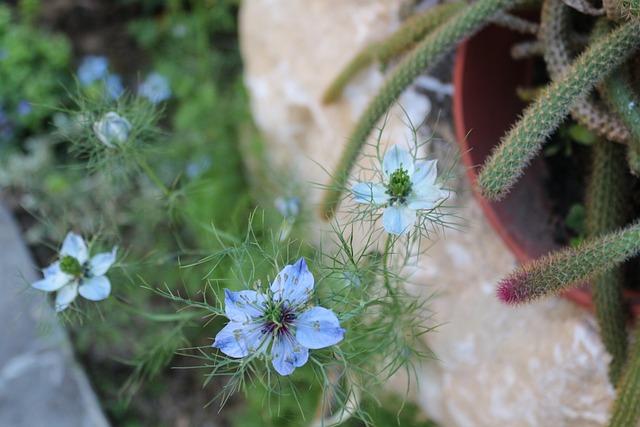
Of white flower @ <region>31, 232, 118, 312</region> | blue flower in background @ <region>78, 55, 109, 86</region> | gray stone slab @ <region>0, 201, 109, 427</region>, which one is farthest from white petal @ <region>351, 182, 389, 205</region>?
blue flower in background @ <region>78, 55, 109, 86</region>

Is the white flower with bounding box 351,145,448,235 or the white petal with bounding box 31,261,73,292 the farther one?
the white petal with bounding box 31,261,73,292

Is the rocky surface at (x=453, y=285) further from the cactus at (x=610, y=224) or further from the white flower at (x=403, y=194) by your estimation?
the white flower at (x=403, y=194)

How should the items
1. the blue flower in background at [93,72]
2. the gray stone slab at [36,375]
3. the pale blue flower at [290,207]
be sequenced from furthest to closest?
the blue flower in background at [93,72] < the gray stone slab at [36,375] < the pale blue flower at [290,207]

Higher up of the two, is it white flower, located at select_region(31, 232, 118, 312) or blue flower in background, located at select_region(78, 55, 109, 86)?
blue flower in background, located at select_region(78, 55, 109, 86)

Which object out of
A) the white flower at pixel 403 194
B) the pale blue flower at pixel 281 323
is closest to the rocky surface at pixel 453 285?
the white flower at pixel 403 194

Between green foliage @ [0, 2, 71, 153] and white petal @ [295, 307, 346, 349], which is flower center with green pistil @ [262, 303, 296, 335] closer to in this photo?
white petal @ [295, 307, 346, 349]

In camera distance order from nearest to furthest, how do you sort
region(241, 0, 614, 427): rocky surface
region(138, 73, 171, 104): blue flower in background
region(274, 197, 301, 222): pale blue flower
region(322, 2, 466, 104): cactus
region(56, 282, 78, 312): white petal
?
region(56, 282, 78, 312): white petal, region(241, 0, 614, 427): rocky surface, region(322, 2, 466, 104): cactus, region(274, 197, 301, 222): pale blue flower, region(138, 73, 171, 104): blue flower in background

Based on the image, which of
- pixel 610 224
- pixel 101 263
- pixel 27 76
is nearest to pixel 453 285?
pixel 610 224
